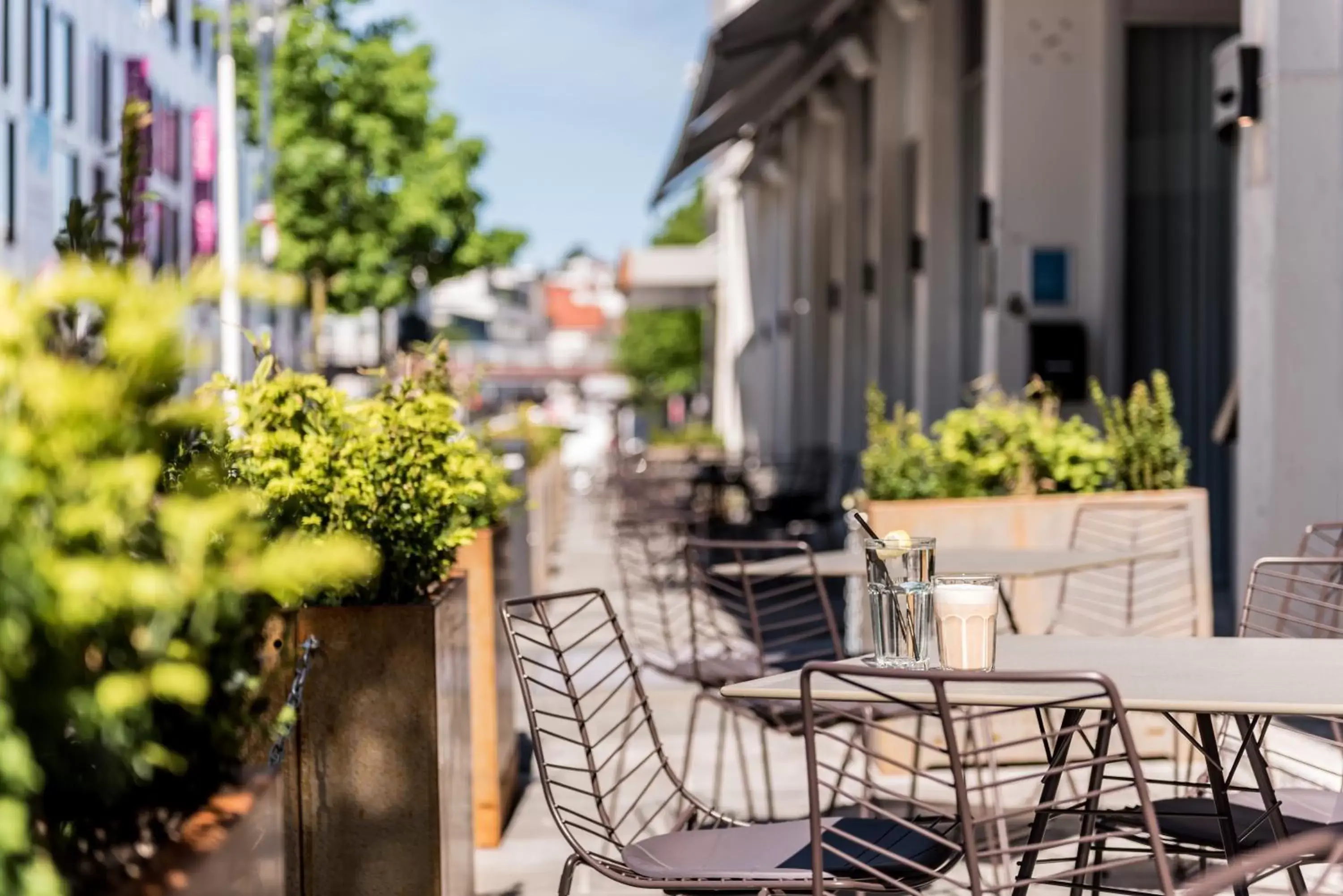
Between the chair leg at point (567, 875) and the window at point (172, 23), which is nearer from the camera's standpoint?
the chair leg at point (567, 875)

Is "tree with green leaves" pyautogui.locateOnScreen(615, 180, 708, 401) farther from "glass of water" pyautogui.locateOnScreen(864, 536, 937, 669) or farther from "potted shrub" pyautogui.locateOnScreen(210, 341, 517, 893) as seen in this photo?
"glass of water" pyautogui.locateOnScreen(864, 536, 937, 669)

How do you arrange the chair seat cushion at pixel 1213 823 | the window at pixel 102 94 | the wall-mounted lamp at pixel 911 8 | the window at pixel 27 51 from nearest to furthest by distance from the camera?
the chair seat cushion at pixel 1213 823 → the wall-mounted lamp at pixel 911 8 → the window at pixel 27 51 → the window at pixel 102 94

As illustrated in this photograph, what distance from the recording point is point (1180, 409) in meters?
11.8

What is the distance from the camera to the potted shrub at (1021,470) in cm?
677

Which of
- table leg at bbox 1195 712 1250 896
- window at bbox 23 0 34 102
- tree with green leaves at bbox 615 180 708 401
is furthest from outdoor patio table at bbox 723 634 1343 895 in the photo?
tree with green leaves at bbox 615 180 708 401

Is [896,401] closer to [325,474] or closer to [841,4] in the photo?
[841,4]

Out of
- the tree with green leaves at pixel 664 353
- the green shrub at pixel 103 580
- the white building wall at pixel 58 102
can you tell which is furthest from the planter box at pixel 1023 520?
the tree with green leaves at pixel 664 353

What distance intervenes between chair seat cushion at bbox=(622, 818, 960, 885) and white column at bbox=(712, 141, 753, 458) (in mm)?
26280

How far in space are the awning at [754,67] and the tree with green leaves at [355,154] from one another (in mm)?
9941

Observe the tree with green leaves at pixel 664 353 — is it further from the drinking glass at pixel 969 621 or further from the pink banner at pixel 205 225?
the drinking glass at pixel 969 621

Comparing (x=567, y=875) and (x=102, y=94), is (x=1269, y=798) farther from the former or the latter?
(x=102, y=94)

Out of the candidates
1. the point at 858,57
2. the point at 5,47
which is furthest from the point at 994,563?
the point at 5,47

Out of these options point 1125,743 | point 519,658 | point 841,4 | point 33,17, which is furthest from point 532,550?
point 33,17

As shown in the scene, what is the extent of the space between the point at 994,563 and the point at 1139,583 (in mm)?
1429
